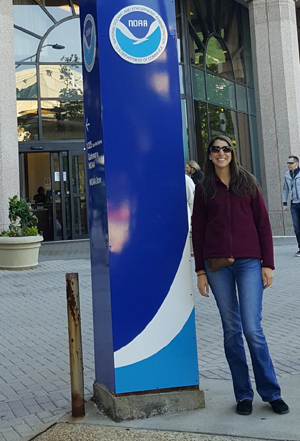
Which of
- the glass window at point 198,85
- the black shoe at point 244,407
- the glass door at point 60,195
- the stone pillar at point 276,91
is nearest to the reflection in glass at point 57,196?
the glass door at point 60,195

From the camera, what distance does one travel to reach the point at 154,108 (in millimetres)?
4215

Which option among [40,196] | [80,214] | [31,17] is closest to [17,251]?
[40,196]

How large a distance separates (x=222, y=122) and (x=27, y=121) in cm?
762

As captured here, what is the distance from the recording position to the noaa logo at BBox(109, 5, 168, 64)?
4152 mm

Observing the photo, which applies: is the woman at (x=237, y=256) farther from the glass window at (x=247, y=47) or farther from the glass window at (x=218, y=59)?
the glass window at (x=247, y=47)

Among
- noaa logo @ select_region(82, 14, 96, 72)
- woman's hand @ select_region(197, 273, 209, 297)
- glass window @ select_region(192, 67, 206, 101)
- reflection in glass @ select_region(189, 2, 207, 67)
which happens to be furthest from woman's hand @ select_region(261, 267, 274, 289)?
reflection in glass @ select_region(189, 2, 207, 67)

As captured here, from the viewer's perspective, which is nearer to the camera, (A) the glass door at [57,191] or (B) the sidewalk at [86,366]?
(B) the sidewalk at [86,366]

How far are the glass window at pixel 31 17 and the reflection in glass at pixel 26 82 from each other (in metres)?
1.30

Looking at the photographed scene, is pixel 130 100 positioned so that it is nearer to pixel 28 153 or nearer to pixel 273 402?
pixel 273 402

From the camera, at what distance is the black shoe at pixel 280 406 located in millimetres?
4074

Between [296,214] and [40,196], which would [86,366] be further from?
[40,196]

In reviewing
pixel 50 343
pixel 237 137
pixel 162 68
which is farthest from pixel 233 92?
pixel 162 68

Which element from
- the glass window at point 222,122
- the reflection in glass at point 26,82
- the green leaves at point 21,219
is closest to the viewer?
the green leaves at point 21,219

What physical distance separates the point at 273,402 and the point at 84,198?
16.4 m
